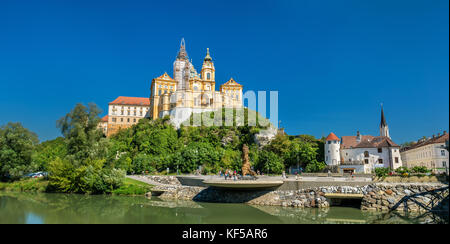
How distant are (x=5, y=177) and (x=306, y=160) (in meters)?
43.5

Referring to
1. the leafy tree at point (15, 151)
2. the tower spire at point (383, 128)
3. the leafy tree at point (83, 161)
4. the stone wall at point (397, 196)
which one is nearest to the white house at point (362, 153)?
the tower spire at point (383, 128)

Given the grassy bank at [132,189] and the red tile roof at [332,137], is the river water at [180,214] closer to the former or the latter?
the grassy bank at [132,189]

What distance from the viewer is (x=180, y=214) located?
20.4 meters

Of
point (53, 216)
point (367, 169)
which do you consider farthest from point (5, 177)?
point (367, 169)

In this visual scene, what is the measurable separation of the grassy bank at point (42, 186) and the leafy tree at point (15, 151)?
1384mm

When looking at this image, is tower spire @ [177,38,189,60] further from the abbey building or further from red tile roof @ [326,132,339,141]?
red tile roof @ [326,132,339,141]

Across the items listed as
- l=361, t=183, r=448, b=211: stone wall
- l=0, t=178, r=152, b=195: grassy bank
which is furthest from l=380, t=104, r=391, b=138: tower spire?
l=0, t=178, r=152, b=195: grassy bank

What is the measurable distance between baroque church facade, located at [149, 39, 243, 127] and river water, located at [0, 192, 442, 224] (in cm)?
4481

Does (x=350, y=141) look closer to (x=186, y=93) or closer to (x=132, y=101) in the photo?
(x=186, y=93)

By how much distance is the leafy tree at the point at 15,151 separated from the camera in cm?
3606

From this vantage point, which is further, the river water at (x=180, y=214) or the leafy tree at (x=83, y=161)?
the leafy tree at (x=83, y=161)

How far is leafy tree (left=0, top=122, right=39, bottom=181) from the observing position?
118 ft

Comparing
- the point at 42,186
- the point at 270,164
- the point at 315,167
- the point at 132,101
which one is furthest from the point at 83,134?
the point at 132,101
